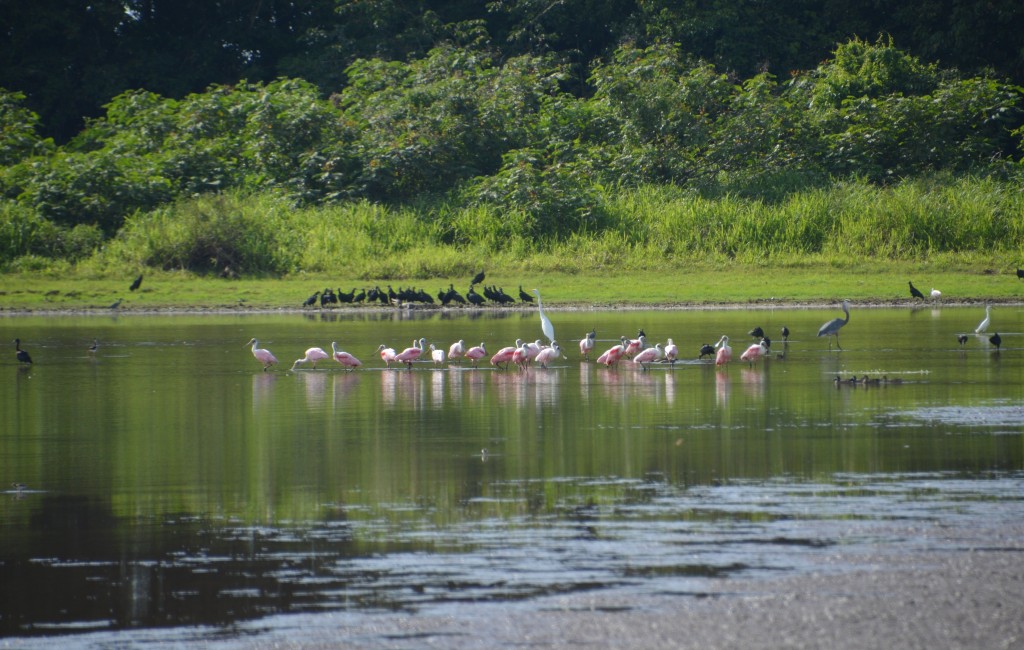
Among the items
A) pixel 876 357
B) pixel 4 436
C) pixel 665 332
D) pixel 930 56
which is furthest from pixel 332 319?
pixel 930 56

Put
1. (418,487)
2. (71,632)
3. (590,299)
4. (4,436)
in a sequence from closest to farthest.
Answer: (71,632) → (418,487) → (4,436) → (590,299)

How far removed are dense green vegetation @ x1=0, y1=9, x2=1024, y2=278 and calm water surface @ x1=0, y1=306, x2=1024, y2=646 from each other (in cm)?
1593

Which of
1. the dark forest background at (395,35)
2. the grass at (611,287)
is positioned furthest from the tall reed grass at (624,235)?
the dark forest background at (395,35)

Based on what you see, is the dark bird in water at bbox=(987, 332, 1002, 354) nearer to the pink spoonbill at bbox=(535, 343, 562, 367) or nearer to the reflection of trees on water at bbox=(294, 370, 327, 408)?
the pink spoonbill at bbox=(535, 343, 562, 367)

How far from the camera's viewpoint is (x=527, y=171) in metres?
37.3

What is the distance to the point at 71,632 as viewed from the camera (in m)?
6.70

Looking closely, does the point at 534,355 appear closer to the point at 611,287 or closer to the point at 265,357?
the point at 265,357

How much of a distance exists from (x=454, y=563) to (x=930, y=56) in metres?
38.6

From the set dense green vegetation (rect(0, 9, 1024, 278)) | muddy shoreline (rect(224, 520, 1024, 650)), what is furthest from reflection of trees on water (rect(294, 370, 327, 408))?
dense green vegetation (rect(0, 9, 1024, 278))

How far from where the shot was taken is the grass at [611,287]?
30.2m

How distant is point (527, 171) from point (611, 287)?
642 cm

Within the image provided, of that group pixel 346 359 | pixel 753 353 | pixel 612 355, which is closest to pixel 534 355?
pixel 612 355

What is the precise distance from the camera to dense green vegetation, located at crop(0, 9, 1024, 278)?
3478 cm

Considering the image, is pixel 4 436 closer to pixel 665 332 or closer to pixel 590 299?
pixel 665 332
